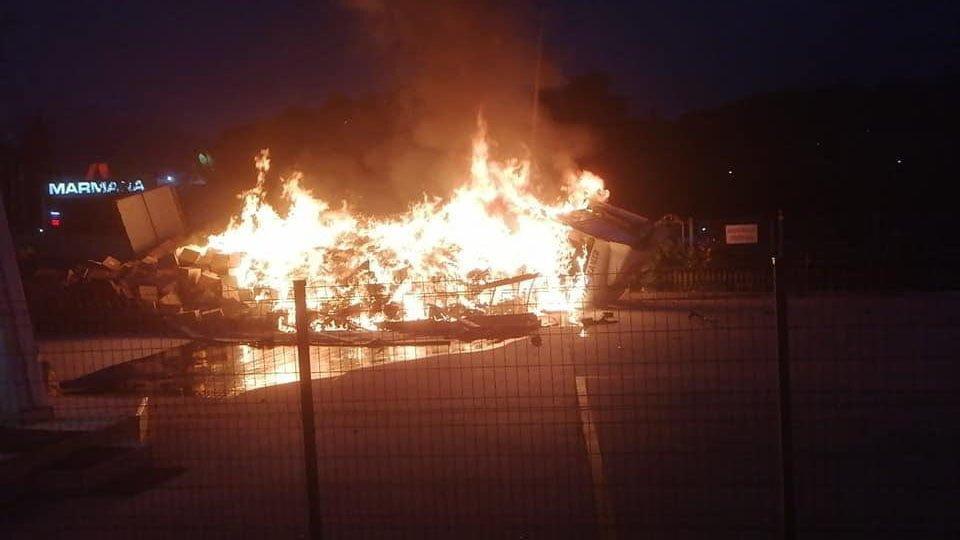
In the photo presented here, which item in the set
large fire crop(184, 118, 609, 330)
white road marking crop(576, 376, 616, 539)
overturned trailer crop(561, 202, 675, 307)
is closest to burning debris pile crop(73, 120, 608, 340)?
large fire crop(184, 118, 609, 330)

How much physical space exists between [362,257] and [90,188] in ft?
118

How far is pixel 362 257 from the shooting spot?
19.6 meters

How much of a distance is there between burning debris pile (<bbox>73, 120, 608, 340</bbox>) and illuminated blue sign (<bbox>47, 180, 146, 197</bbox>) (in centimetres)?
3009

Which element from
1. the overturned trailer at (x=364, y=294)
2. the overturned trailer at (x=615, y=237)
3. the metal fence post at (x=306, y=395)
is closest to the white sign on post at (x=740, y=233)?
the overturned trailer at (x=615, y=237)

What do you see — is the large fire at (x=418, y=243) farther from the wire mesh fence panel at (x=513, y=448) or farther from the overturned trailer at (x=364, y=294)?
the wire mesh fence panel at (x=513, y=448)

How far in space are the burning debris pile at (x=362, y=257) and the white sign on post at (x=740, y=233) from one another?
4.16m

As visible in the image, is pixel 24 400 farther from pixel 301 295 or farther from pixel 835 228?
pixel 835 228

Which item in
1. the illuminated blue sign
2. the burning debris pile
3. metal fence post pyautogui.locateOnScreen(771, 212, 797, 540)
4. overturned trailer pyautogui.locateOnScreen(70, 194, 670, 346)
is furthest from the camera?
the illuminated blue sign

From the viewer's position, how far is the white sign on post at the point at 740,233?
81.1 feet

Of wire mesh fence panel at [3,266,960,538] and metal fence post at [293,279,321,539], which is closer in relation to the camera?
metal fence post at [293,279,321,539]

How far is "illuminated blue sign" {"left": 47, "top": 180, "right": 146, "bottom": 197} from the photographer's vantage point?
162ft

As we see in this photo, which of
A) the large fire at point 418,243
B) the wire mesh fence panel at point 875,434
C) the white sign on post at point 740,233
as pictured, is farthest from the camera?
the white sign on post at point 740,233

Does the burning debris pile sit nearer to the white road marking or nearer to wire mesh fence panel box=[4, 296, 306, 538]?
wire mesh fence panel box=[4, 296, 306, 538]

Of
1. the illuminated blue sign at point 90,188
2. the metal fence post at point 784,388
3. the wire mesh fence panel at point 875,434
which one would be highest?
the illuminated blue sign at point 90,188
